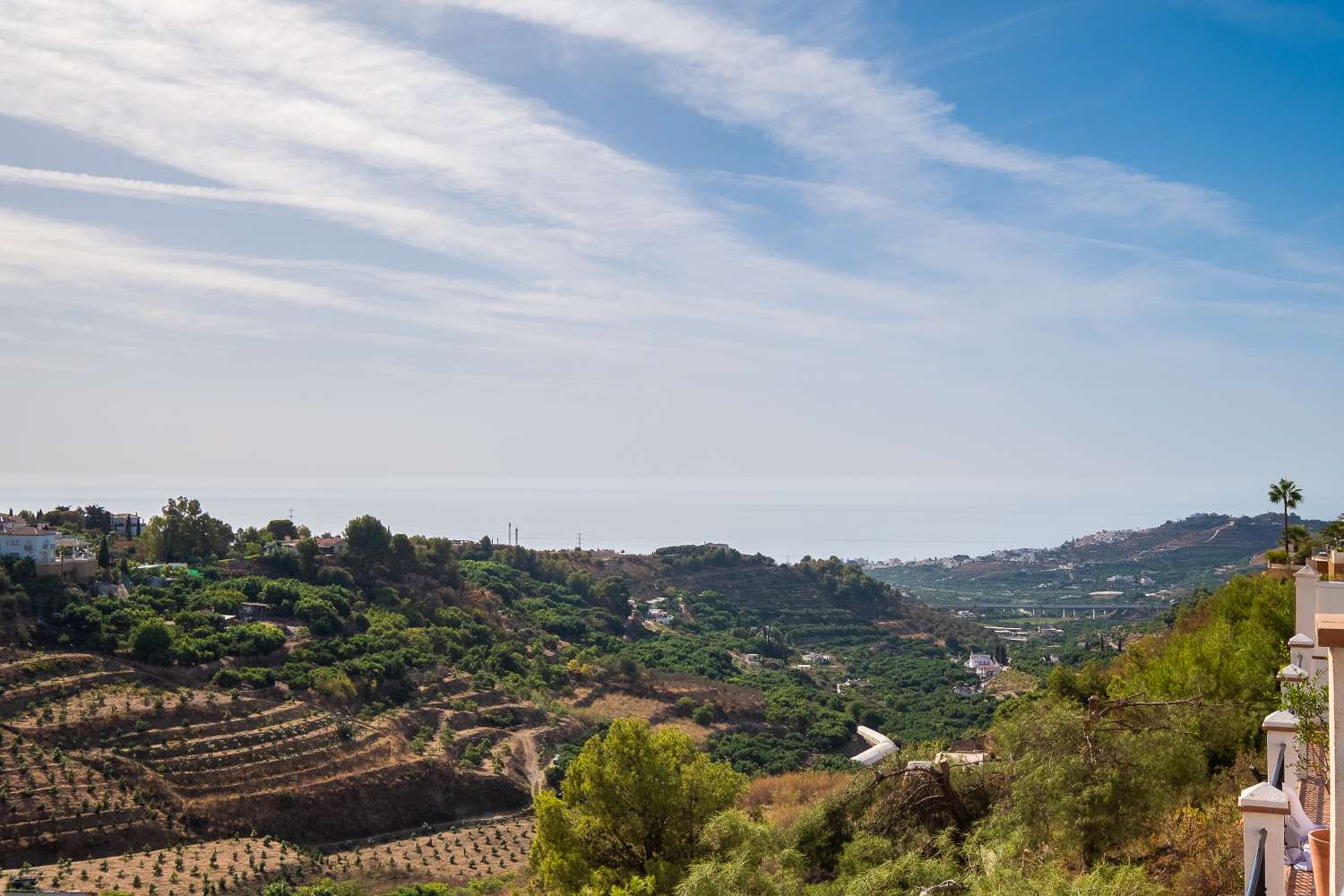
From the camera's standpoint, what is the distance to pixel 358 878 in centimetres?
2525

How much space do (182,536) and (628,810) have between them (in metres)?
38.5

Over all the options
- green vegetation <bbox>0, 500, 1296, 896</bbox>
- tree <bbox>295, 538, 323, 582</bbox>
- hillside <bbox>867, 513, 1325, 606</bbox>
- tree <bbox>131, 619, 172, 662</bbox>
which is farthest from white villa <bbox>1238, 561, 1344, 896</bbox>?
hillside <bbox>867, 513, 1325, 606</bbox>

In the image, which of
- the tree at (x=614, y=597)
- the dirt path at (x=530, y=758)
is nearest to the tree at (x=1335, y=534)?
the dirt path at (x=530, y=758)

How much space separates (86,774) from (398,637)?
15555 millimetres

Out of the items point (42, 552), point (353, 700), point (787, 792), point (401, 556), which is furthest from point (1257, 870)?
point (401, 556)

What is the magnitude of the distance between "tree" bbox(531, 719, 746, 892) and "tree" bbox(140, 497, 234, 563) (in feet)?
121

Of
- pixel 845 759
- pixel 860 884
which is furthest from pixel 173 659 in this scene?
pixel 860 884

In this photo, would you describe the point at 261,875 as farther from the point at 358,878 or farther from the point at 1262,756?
the point at 1262,756

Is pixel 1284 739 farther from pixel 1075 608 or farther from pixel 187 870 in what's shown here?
pixel 1075 608

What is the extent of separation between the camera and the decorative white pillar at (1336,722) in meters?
3.76

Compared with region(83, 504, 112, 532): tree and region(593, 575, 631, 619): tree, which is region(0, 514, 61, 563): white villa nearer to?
region(83, 504, 112, 532): tree

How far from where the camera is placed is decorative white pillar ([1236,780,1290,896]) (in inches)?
223

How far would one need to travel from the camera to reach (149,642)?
33.2 meters

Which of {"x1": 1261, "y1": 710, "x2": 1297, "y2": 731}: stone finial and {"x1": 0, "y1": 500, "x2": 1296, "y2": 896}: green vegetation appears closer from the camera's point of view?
{"x1": 1261, "y1": 710, "x2": 1297, "y2": 731}: stone finial
